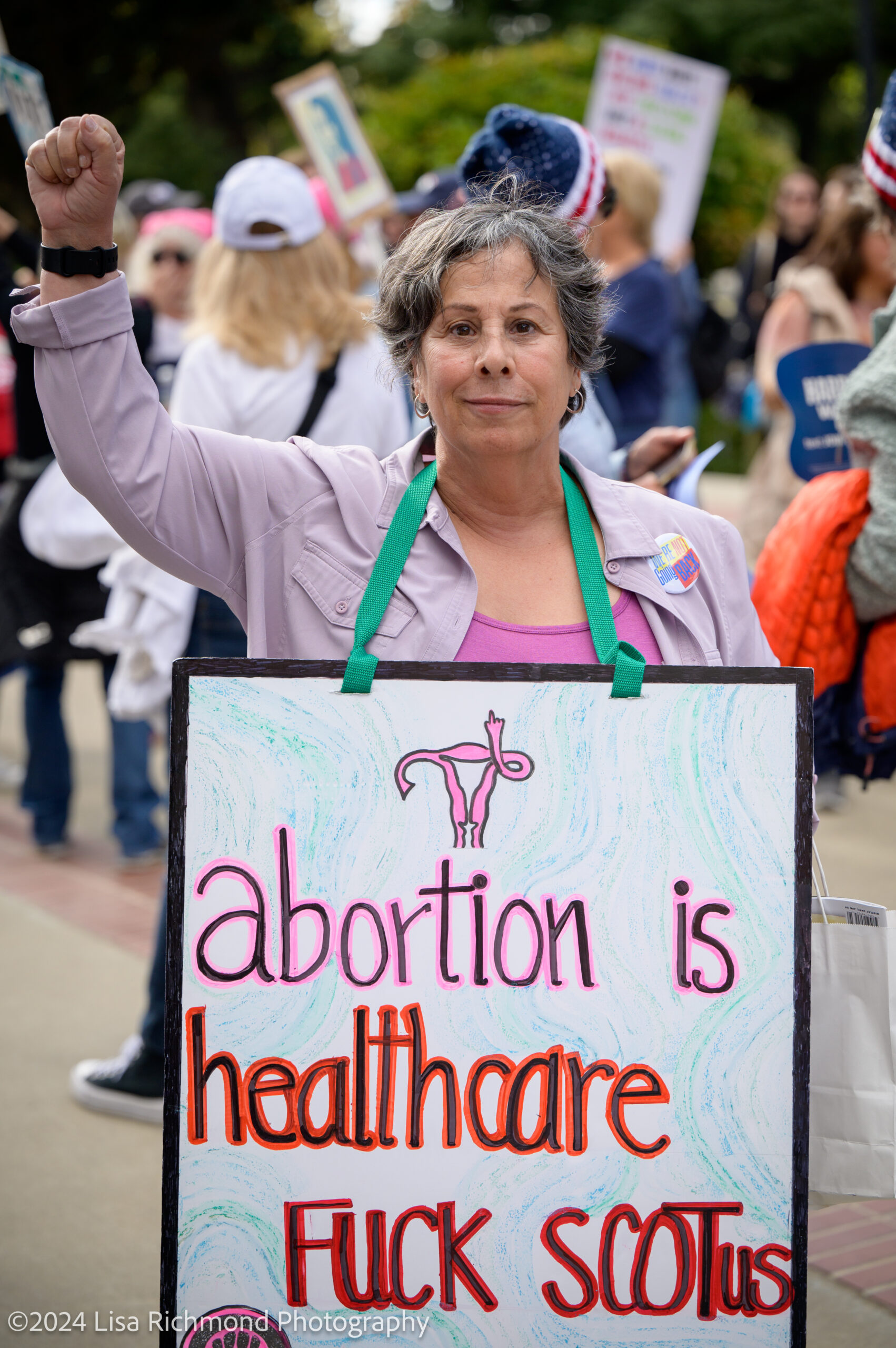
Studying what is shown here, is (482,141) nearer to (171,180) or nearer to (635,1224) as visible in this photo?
(635,1224)

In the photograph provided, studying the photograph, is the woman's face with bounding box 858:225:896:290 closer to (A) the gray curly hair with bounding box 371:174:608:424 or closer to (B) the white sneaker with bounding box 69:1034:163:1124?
(A) the gray curly hair with bounding box 371:174:608:424

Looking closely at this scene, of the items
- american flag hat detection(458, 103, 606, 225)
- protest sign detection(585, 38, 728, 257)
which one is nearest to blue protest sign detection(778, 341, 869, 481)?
american flag hat detection(458, 103, 606, 225)

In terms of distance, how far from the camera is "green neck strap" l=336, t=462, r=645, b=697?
1647mm

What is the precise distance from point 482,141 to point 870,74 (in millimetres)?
4897

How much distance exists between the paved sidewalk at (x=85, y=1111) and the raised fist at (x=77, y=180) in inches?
60.0

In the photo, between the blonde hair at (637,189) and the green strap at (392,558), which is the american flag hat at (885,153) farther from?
the blonde hair at (637,189)

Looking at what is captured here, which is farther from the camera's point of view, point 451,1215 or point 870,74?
point 870,74

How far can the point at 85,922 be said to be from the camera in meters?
4.78

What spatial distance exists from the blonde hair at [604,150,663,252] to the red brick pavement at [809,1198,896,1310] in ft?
9.99

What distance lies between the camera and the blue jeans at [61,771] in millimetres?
5180

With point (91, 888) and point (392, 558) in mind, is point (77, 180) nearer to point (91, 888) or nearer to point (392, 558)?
point (392, 558)

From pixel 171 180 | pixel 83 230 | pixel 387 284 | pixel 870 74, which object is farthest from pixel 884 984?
pixel 171 180

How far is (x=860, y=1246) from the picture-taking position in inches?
115

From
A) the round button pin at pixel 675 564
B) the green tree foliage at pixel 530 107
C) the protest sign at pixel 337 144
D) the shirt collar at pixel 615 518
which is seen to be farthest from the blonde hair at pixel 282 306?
the green tree foliage at pixel 530 107
